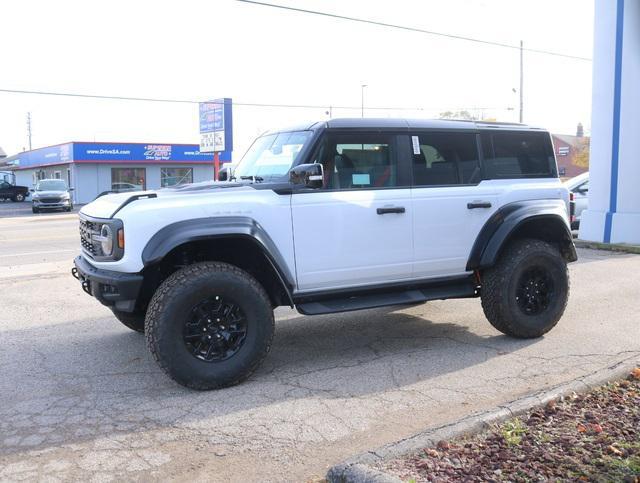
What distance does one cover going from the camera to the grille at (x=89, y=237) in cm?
513

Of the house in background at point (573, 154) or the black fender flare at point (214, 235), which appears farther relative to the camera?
the house in background at point (573, 154)

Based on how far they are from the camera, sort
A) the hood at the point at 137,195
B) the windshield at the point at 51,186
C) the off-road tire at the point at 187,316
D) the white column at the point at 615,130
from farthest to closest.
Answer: the windshield at the point at 51,186, the white column at the point at 615,130, the hood at the point at 137,195, the off-road tire at the point at 187,316

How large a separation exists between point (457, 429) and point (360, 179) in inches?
100

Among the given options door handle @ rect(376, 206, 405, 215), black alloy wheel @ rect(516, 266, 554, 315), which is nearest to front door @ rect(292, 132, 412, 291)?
door handle @ rect(376, 206, 405, 215)

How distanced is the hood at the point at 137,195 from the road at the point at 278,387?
Result: 4.53 feet

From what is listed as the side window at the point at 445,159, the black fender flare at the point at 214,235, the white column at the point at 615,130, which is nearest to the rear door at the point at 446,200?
the side window at the point at 445,159

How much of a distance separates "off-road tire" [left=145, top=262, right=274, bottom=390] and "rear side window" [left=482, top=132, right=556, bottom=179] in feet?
9.10

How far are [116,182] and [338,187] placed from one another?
4529 cm

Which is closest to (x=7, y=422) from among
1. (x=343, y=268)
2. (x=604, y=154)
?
(x=343, y=268)

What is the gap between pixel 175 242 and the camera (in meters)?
4.72

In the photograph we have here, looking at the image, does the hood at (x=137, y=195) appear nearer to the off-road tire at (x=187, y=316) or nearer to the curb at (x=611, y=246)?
the off-road tire at (x=187, y=316)

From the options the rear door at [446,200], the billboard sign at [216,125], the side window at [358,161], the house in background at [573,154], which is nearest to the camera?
the side window at [358,161]

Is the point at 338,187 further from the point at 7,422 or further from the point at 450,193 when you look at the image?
the point at 7,422

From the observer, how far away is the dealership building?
151 ft
